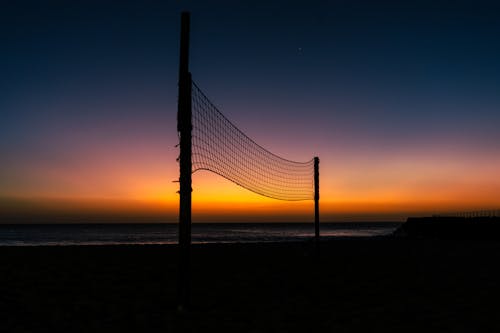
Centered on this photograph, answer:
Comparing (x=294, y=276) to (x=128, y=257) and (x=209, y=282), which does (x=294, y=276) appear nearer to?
(x=209, y=282)

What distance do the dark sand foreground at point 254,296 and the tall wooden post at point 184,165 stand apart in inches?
19.2

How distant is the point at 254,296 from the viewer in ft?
26.6

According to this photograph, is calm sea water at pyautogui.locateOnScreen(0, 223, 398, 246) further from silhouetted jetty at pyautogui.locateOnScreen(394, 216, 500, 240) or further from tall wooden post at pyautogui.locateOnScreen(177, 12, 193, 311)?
tall wooden post at pyautogui.locateOnScreen(177, 12, 193, 311)

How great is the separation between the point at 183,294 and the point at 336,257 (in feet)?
30.1

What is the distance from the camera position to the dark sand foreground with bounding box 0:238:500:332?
20.1ft

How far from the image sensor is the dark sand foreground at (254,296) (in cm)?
613

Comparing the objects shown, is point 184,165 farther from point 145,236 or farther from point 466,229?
point 145,236

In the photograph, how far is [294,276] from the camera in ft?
Answer: 35.0

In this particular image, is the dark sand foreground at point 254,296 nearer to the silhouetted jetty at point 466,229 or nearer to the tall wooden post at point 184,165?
the tall wooden post at point 184,165

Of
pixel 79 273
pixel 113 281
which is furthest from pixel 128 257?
pixel 113 281

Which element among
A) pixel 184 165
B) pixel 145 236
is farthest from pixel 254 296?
pixel 145 236

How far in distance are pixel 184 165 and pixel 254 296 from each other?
8.78 feet

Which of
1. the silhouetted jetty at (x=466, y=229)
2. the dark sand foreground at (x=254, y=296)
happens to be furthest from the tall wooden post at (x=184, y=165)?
the silhouetted jetty at (x=466, y=229)

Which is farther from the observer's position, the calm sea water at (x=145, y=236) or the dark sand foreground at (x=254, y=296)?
the calm sea water at (x=145, y=236)
